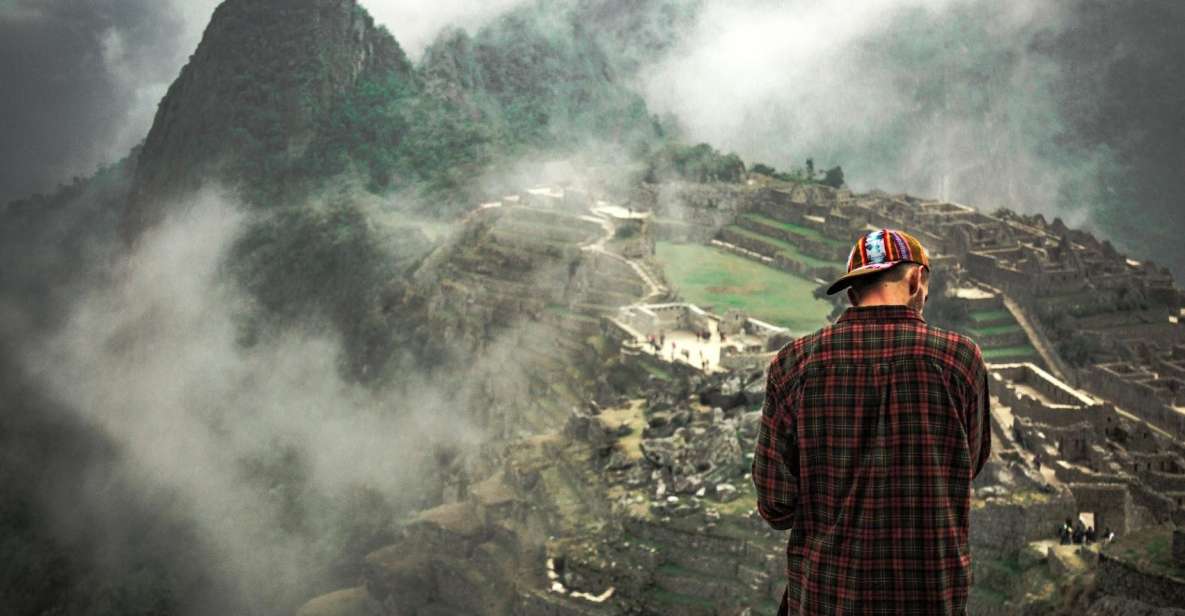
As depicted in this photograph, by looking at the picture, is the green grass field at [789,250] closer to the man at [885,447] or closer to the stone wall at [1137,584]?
the stone wall at [1137,584]

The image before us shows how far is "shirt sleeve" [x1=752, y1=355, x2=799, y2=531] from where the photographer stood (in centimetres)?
539

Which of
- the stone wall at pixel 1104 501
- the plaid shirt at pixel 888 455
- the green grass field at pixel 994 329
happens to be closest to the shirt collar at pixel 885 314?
the plaid shirt at pixel 888 455

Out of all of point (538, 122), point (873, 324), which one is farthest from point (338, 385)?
point (873, 324)

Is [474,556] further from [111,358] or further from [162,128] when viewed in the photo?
[162,128]

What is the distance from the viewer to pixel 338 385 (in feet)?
161

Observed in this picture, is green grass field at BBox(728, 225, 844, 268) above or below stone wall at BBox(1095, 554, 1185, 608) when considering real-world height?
above

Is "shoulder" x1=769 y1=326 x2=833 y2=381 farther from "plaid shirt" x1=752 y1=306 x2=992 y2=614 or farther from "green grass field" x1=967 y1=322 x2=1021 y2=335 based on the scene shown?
"green grass field" x1=967 y1=322 x2=1021 y2=335

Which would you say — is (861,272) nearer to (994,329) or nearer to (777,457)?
(777,457)

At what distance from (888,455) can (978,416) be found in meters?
0.36

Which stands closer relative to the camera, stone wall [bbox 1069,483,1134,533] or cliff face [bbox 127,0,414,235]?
stone wall [bbox 1069,483,1134,533]

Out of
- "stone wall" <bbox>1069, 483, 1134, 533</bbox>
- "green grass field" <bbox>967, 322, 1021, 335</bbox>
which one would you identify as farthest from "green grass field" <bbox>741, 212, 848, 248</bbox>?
"stone wall" <bbox>1069, 483, 1134, 533</bbox>

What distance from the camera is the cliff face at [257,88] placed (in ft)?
218

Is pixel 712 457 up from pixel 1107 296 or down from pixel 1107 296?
down

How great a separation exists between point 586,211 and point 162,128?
2886cm
